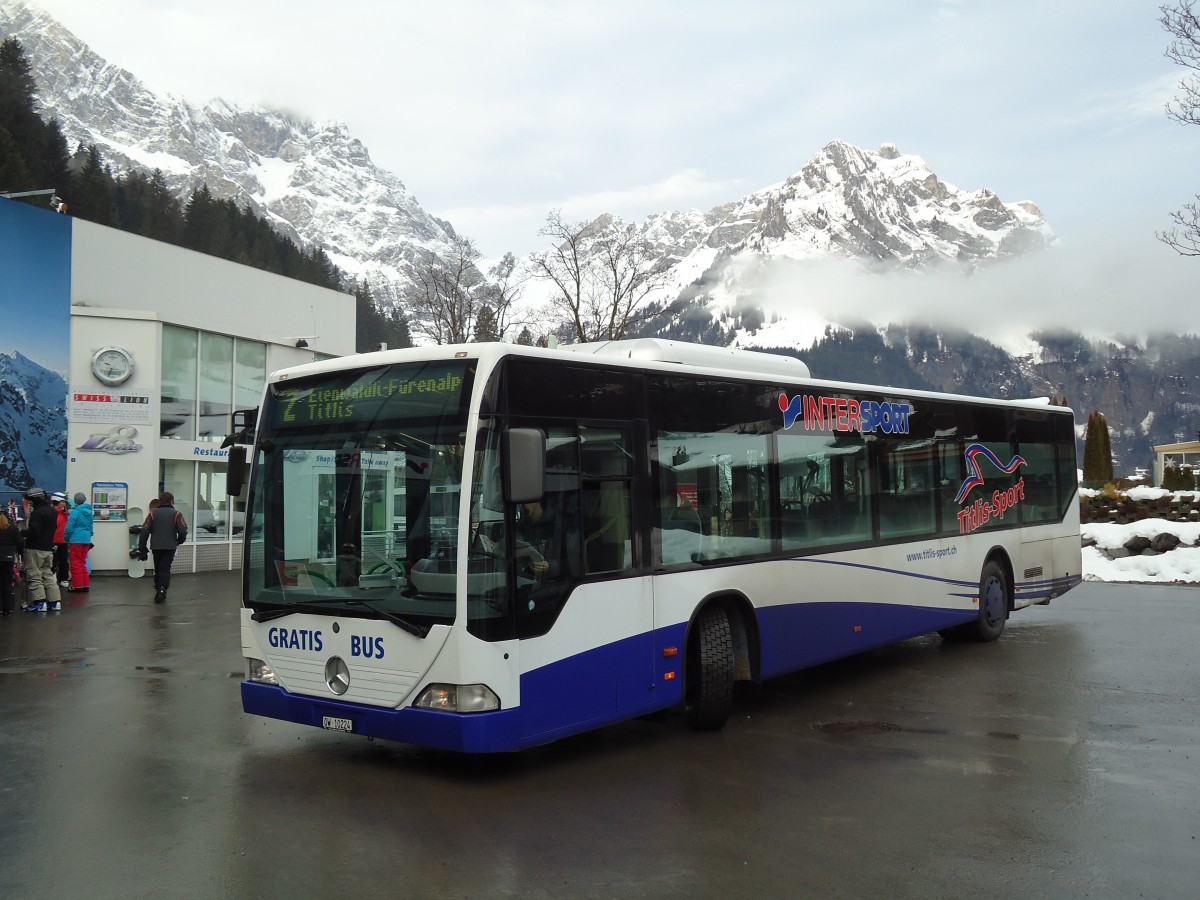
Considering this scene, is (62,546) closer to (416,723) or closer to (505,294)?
(416,723)

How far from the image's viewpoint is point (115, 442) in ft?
77.9

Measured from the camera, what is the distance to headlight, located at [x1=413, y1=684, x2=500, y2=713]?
633 centimetres

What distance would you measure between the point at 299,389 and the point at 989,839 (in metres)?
5.05

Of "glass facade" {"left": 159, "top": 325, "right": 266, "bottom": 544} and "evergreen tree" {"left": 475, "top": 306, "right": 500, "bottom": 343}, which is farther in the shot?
"evergreen tree" {"left": 475, "top": 306, "right": 500, "bottom": 343}

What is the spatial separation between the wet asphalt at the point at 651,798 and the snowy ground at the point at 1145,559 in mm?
11343

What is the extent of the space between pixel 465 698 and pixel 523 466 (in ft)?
4.58

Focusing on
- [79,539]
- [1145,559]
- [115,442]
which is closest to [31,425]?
[115,442]

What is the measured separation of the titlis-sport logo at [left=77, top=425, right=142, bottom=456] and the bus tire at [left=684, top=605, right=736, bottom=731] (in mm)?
19253

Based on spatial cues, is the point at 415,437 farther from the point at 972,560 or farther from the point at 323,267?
the point at 323,267

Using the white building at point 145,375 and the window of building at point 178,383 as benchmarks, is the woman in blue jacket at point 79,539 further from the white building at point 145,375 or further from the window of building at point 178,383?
the window of building at point 178,383

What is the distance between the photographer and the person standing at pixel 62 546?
19297 millimetres

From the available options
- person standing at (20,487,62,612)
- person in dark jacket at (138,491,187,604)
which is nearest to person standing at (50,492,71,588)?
person in dark jacket at (138,491,187,604)

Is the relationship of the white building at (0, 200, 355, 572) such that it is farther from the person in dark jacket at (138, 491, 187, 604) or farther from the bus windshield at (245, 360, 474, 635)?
the bus windshield at (245, 360, 474, 635)

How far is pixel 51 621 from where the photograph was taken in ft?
51.3
